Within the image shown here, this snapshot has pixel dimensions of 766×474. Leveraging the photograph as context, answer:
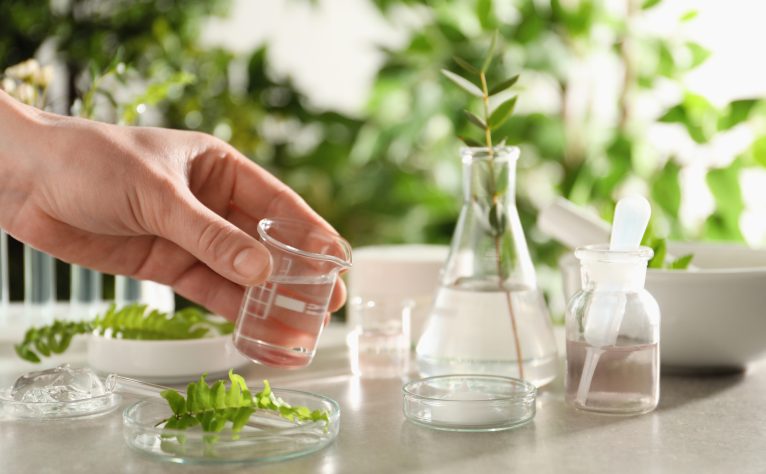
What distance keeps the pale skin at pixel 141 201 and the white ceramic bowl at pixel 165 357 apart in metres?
0.11

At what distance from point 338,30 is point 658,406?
2.55 m

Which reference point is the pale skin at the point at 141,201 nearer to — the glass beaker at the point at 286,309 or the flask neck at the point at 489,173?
the glass beaker at the point at 286,309

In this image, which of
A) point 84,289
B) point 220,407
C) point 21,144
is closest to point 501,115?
point 220,407

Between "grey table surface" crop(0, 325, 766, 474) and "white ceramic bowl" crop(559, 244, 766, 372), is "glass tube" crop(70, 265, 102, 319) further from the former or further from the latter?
"white ceramic bowl" crop(559, 244, 766, 372)

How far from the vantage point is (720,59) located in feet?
8.94

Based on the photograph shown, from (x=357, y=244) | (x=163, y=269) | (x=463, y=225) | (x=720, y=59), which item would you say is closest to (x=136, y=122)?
(x=163, y=269)

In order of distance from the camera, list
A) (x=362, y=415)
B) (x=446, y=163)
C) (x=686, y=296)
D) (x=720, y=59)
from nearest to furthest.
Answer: (x=362, y=415)
(x=686, y=296)
(x=446, y=163)
(x=720, y=59)

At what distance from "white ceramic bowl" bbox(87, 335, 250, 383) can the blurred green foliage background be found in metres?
1.14

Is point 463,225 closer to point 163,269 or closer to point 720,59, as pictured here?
point 163,269

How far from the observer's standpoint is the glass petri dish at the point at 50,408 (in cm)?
89

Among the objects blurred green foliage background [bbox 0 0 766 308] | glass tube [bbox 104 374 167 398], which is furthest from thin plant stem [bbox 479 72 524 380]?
blurred green foliage background [bbox 0 0 766 308]

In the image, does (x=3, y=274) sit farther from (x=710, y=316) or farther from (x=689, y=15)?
(x=689, y=15)

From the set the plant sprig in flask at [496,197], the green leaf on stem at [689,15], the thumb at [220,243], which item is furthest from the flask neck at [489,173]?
the green leaf on stem at [689,15]

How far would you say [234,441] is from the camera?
0.74 meters
